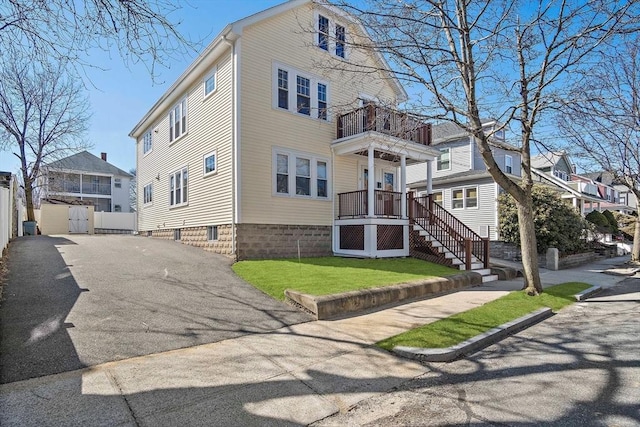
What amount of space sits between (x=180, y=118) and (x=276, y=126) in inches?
233

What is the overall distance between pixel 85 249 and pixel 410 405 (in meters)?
11.8

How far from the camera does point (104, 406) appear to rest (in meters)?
3.42

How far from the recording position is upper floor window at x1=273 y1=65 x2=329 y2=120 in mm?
13320

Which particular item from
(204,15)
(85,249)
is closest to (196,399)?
(204,15)

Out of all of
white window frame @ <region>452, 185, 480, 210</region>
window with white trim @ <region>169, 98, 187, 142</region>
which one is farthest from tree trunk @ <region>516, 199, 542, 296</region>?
window with white trim @ <region>169, 98, 187, 142</region>

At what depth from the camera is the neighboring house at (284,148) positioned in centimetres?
1222

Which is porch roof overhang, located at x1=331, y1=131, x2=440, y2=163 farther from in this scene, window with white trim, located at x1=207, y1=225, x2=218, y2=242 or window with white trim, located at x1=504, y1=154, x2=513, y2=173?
window with white trim, located at x1=504, y1=154, x2=513, y2=173

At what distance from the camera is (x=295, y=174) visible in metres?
13.5

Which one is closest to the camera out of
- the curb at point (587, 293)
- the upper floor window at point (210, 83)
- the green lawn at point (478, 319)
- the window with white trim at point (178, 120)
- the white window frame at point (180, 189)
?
the green lawn at point (478, 319)

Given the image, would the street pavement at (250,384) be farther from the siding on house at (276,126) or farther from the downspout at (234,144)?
the siding on house at (276,126)

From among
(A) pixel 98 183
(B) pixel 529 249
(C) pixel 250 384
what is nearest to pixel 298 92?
(B) pixel 529 249

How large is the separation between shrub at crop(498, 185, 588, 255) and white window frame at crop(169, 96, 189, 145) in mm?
14904

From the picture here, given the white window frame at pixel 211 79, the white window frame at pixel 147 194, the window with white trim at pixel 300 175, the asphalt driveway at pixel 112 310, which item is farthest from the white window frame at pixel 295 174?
the white window frame at pixel 147 194

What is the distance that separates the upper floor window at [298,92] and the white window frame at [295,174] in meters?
1.60
